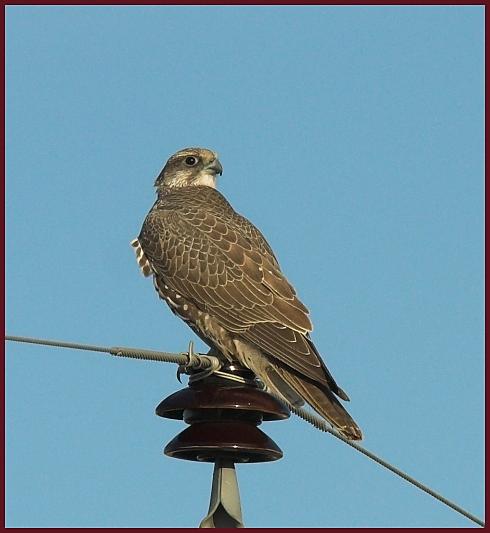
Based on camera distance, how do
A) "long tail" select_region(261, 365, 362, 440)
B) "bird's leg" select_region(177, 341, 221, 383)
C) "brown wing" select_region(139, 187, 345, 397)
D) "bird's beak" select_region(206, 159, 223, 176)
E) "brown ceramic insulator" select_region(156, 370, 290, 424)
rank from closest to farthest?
"brown ceramic insulator" select_region(156, 370, 290, 424) < "bird's leg" select_region(177, 341, 221, 383) < "long tail" select_region(261, 365, 362, 440) < "brown wing" select_region(139, 187, 345, 397) < "bird's beak" select_region(206, 159, 223, 176)

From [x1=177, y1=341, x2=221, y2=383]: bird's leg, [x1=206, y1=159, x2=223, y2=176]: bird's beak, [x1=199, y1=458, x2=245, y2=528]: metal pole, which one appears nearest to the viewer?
[x1=199, y1=458, x2=245, y2=528]: metal pole

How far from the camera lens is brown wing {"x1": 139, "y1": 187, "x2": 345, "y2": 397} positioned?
23.8 ft

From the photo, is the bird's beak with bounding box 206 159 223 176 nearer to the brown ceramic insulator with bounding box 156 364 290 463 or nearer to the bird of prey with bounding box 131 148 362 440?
the bird of prey with bounding box 131 148 362 440

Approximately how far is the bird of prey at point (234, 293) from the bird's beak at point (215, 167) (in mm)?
781

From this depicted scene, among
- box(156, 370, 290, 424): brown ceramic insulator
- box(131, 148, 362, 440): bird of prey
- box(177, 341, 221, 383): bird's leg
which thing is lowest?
box(156, 370, 290, 424): brown ceramic insulator

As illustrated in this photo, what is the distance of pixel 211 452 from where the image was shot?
198 inches

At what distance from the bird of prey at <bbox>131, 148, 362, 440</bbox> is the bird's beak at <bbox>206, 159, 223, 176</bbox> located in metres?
0.78

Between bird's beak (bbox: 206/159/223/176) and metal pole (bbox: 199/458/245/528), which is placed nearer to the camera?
metal pole (bbox: 199/458/245/528)

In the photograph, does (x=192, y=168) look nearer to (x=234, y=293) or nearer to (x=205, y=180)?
(x=205, y=180)

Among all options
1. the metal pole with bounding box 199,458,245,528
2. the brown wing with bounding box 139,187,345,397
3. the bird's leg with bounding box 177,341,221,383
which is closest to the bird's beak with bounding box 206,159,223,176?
the brown wing with bounding box 139,187,345,397

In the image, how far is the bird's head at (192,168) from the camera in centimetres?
922

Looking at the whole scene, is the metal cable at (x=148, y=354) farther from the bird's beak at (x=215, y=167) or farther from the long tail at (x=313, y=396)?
the bird's beak at (x=215, y=167)

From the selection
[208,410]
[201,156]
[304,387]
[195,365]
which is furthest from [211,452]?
[201,156]

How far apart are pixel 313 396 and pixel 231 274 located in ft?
4.55
